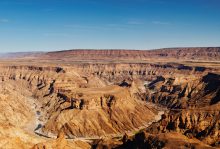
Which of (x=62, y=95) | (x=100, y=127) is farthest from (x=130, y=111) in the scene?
(x=62, y=95)

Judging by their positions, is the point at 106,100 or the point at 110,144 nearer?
the point at 110,144

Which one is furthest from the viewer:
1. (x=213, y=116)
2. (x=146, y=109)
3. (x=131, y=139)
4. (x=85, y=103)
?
(x=146, y=109)

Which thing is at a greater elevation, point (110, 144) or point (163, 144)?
point (163, 144)

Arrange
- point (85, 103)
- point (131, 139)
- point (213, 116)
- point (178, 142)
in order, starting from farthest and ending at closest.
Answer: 1. point (85, 103)
2. point (213, 116)
3. point (131, 139)
4. point (178, 142)

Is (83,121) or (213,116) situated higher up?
(213,116)

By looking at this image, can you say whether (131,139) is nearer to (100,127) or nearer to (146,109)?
(100,127)

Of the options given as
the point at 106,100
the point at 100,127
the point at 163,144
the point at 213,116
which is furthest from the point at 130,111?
the point at 163,144

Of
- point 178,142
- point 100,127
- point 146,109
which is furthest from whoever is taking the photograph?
point 146,109

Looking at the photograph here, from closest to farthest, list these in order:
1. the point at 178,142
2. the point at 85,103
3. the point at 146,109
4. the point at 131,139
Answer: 1. the point at 178,142
2. the point at 131,139
3. the point at 85,103
4. the point at 146,109

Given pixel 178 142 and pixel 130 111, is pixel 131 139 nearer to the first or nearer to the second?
pixel 178 142
